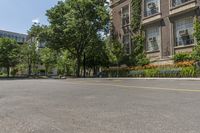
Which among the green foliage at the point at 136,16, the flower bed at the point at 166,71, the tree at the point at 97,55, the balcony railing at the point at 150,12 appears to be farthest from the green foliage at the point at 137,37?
the tree at the point at 97,55

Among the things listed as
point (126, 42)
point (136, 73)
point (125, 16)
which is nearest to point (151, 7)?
point (125, 16)

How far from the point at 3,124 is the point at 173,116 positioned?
375 centimetres

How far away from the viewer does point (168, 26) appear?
32.6 metres

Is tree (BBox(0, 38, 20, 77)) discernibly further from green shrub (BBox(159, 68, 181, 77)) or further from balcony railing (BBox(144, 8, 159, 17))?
green shrub (BBox(159, 68, 181, 77))

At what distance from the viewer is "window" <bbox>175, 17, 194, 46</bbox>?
3002cm

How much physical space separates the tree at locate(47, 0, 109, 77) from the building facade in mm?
8170

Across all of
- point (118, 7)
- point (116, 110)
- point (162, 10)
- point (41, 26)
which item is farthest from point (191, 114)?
point (41, 26)

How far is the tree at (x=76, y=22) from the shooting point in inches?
1612

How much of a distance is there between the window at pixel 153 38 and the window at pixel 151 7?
2.01 meters

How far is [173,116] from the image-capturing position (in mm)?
6254

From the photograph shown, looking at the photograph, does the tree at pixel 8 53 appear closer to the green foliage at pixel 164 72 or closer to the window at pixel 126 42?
the window at pixel 126 42

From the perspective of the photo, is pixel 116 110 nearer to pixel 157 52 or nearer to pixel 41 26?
pixel 157 52

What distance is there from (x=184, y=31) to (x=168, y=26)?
243 centimetres

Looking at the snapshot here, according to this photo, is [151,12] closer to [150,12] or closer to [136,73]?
[150,12]
